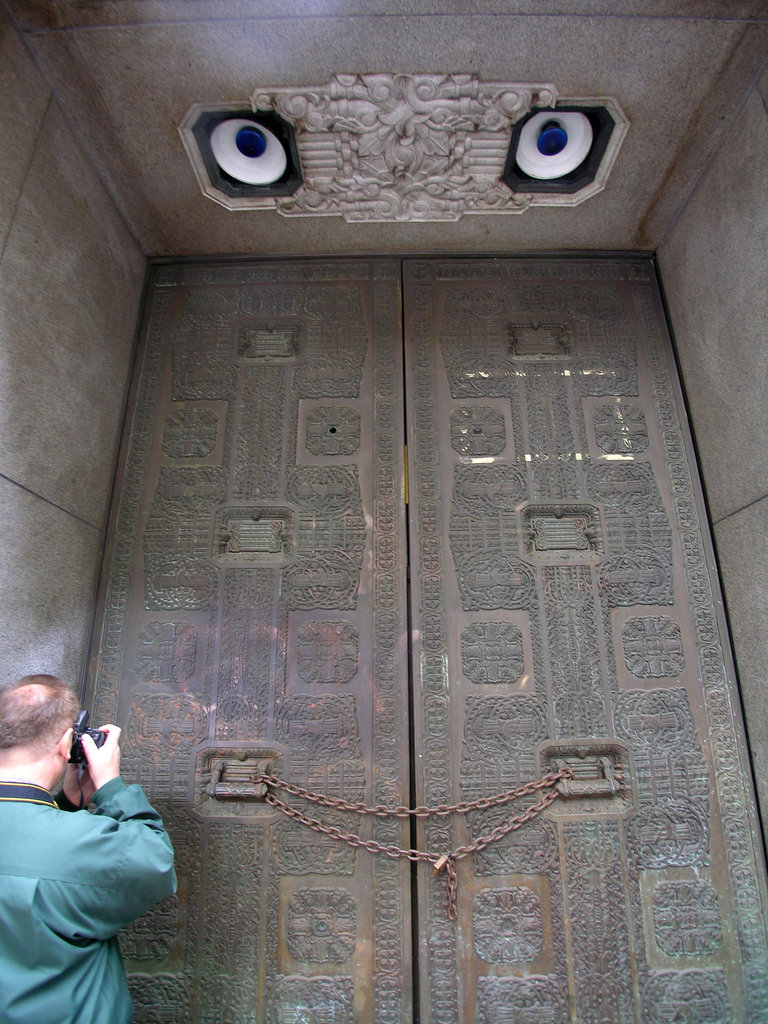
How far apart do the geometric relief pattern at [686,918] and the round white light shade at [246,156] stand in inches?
134

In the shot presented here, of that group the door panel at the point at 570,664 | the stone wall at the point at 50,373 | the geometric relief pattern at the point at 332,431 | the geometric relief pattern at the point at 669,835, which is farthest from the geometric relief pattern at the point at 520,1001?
the geometric relief pattern at the point at 332,431

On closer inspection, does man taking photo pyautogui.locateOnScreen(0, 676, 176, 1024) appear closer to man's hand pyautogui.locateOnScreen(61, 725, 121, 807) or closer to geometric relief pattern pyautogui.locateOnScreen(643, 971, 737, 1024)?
man's hand pyautogui.locateOnScreen(61, 725, 121, 807)

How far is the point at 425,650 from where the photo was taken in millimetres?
2508

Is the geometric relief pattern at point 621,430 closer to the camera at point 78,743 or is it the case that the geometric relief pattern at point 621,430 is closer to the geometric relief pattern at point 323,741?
the geometric relief pattern at point 323,741

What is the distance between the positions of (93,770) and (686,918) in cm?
215

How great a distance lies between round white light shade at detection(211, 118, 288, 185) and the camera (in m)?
2.66

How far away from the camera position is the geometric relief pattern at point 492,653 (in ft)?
8.14

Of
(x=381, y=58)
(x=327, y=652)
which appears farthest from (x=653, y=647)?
(x=381, y=58)

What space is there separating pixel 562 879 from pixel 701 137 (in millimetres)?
3120

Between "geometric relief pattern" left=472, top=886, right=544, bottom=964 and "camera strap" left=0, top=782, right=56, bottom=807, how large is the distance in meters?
1.55

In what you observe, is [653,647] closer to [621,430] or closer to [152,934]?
[621,430]

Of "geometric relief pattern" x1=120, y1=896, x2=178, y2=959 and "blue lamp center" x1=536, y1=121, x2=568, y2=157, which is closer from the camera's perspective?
"geometric relief pattern" x1=120, y1=896, x2=178, y2=959

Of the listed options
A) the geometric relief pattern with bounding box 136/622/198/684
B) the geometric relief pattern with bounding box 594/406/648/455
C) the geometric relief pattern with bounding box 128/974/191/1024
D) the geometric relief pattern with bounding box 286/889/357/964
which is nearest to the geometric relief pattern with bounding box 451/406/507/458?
the geometric relief pattern with bounding box 594/406/648/455

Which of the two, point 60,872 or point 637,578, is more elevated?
point 637,578
